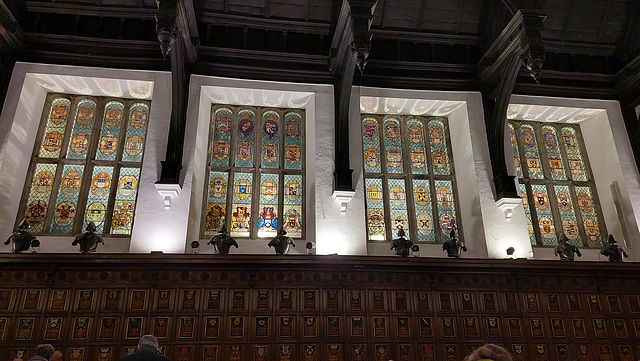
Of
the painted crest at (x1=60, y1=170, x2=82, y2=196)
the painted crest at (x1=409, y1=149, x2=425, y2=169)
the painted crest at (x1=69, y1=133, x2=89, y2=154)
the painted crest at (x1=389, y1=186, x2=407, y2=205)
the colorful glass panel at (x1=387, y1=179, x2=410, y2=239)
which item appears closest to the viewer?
the painted crest at (x1=60, y1=170, x2=82, y2=196)

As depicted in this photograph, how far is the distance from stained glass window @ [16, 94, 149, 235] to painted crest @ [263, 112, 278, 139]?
2.42 m

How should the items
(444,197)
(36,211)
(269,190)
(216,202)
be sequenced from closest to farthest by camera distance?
(36,211) → (216,202) → (269,190) → (444,197)

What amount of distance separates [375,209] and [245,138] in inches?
120

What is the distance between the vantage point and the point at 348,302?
25.8ft

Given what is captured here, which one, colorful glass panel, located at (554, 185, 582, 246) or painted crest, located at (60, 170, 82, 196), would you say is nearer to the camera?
painted crest, located at (60, 170, 82, 196)

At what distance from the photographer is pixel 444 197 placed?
9922mm

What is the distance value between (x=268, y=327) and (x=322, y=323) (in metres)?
0.86

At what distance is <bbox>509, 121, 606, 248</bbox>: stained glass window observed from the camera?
392 inches

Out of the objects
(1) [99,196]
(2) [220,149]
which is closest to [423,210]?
(2) [220,149]

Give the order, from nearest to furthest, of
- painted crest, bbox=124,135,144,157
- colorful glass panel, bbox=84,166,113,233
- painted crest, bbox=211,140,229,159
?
colorful glass panel, bbox=84,166,113,233 < painted crest, bbox=124,135,144,157 < painted crest, bbox=211,140,229,159

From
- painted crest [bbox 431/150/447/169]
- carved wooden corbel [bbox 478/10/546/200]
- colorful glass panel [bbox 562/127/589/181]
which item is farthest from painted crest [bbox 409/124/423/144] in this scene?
colorful glass panel [bbox 562/127/589/181]

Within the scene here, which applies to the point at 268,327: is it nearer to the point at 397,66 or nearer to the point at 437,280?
the point at 437,280

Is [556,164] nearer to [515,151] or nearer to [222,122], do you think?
[515,151]

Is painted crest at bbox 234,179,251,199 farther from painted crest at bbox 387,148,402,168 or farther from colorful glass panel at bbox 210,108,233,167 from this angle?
painted crest at bbox 387,148,402,168
